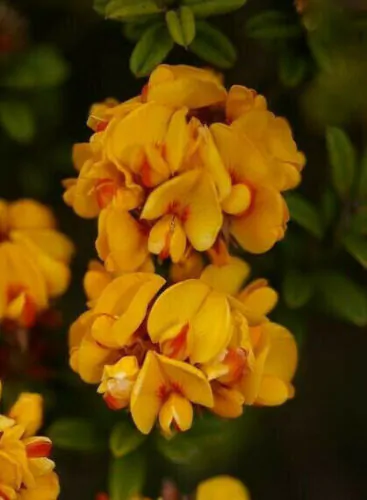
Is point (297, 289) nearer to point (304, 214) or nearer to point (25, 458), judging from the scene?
point (304, 214)

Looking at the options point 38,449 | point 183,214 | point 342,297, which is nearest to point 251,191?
point 183,214

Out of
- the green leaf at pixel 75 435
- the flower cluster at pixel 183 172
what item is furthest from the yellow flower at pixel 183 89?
the green leaf at pixel 75 435

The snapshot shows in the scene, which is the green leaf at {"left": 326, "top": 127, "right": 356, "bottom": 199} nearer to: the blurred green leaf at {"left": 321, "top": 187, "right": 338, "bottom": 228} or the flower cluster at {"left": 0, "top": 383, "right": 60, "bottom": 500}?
the blurred green leaf at {"left": 321, "top": 187, "right": 338, "bottom": 228}

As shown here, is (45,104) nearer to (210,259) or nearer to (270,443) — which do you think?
(210,259)

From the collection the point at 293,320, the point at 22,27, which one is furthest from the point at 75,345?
the point at 22,27

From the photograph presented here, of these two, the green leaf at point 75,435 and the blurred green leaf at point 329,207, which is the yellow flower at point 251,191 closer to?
the blurred green leaf at point 329,207

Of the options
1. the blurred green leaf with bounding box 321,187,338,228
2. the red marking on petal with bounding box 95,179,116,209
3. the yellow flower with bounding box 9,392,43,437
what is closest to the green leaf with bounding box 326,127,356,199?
the blurred green leaf with bounding box 321,187,338,228
